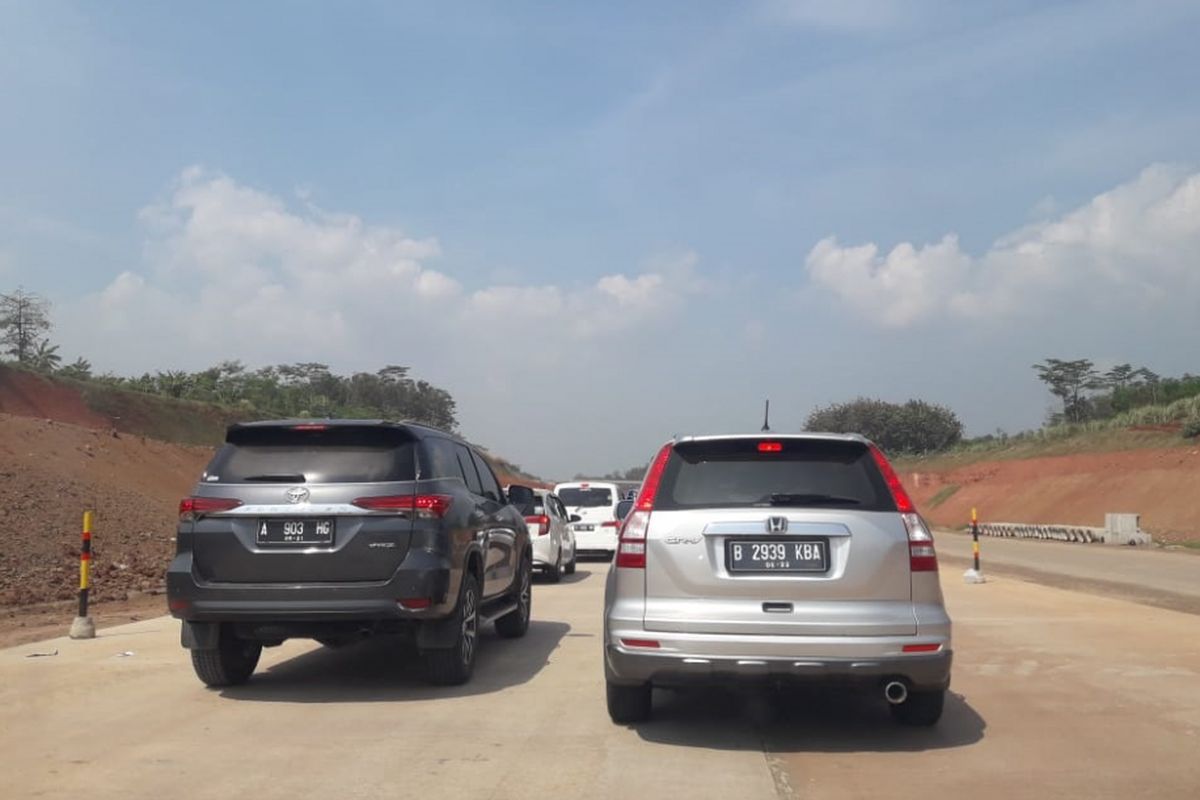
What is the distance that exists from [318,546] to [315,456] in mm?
708

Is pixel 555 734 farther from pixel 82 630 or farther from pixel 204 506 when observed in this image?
pixel 82 630

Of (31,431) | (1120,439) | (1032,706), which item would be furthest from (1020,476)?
(1032,706)

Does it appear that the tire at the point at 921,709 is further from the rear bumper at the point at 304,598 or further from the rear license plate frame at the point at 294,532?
the rear license plate frame at the point at 294,532

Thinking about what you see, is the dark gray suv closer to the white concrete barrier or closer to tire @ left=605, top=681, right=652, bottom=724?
tire @ left=605, top=681, right=652, bottom=724

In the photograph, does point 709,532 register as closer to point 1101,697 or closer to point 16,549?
point 1101,697

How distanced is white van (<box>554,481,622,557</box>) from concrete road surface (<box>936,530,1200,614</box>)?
276 inches

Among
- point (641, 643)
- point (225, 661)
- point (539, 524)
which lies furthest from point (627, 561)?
point (539, 524)

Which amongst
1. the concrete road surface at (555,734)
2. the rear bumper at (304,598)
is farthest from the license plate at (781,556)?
the rear bumper at (304,598)

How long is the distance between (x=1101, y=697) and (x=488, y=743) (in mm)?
4469

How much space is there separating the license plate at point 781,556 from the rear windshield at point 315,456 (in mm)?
2777

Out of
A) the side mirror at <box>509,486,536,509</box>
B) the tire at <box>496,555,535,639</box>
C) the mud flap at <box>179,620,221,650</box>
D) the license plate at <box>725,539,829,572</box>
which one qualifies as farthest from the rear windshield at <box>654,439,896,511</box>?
the tire at <box>496,555,535,639</box>

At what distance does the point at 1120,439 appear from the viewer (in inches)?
2340

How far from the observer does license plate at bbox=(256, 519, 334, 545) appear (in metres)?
7.77

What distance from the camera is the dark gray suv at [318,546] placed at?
25.4 ft
